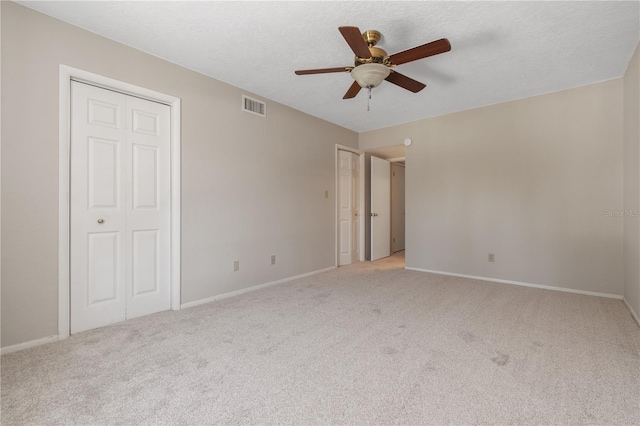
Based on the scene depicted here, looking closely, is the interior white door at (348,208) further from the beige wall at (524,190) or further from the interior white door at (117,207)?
the interior white door at (117,207)

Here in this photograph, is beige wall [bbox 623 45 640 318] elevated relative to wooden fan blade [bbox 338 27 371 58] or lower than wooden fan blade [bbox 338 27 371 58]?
lower

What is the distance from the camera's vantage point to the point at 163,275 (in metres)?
2.96

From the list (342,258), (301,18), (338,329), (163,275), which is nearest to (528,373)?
(338,329)

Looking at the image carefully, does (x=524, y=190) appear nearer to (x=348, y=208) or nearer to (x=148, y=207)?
(x=348, y=208)

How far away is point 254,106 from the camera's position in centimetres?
372

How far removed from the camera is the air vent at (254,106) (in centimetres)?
361

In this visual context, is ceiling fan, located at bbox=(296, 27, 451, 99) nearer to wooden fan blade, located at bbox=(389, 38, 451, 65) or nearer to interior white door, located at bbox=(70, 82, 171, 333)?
wooden fan blade, located at bbox=(389, 38, 451, 65)

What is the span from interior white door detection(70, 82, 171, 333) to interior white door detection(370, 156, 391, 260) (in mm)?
3829

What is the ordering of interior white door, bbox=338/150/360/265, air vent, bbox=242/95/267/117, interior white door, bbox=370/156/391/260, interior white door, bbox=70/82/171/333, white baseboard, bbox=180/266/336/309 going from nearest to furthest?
interior white door, bbox=70/82/171/333 < white baseboard, bbox=180/266/336/309 < air vent, bbox=242/95/267/117 < interior white door, bbox=338/150/360/265 < interior white door, bbox=370/156/391/260

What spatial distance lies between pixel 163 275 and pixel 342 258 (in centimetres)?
311

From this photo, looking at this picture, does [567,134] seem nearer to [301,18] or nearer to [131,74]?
[301,18]

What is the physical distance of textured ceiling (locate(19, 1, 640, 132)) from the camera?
2139 mm

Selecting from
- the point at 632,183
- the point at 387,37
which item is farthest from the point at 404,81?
the point at 632,183

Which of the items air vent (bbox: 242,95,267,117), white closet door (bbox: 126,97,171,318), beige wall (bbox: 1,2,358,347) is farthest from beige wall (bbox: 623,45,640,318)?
white closet door (bbox: 126,97,171,318)
